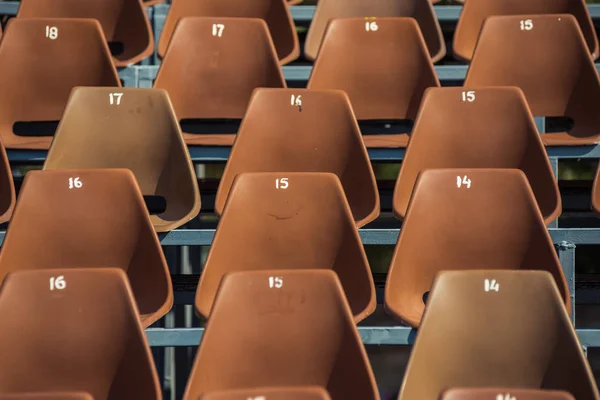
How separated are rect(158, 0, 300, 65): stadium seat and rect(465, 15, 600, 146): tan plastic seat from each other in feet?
2.10

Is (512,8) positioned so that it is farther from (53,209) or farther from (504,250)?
(53,209)

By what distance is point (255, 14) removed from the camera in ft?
11.5

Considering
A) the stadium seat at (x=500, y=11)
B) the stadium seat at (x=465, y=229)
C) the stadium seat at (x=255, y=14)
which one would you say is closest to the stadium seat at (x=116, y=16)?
the stadium seat at (x=255, y=14)

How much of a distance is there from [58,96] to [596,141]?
4.97 feet

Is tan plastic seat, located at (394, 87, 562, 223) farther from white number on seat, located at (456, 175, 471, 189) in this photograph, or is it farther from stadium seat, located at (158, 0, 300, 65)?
stadium seat, located at (158, 0, 300, 65)

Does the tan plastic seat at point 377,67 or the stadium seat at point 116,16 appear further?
the stadium seat at point 116,16

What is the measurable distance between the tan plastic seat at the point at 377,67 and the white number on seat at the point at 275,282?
1.18 meters

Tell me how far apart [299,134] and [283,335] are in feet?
2.84

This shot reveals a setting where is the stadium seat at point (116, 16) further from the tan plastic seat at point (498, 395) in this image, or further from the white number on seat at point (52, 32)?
the tan plastic seat at point (498, 395)

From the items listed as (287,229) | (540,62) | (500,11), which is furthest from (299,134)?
(500,11)

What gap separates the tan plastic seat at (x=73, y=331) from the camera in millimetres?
1982

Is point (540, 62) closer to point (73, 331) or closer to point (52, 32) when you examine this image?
point (52, 32)

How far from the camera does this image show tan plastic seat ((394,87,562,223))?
2727 millimetres

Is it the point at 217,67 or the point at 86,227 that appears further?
the point at 217,67
